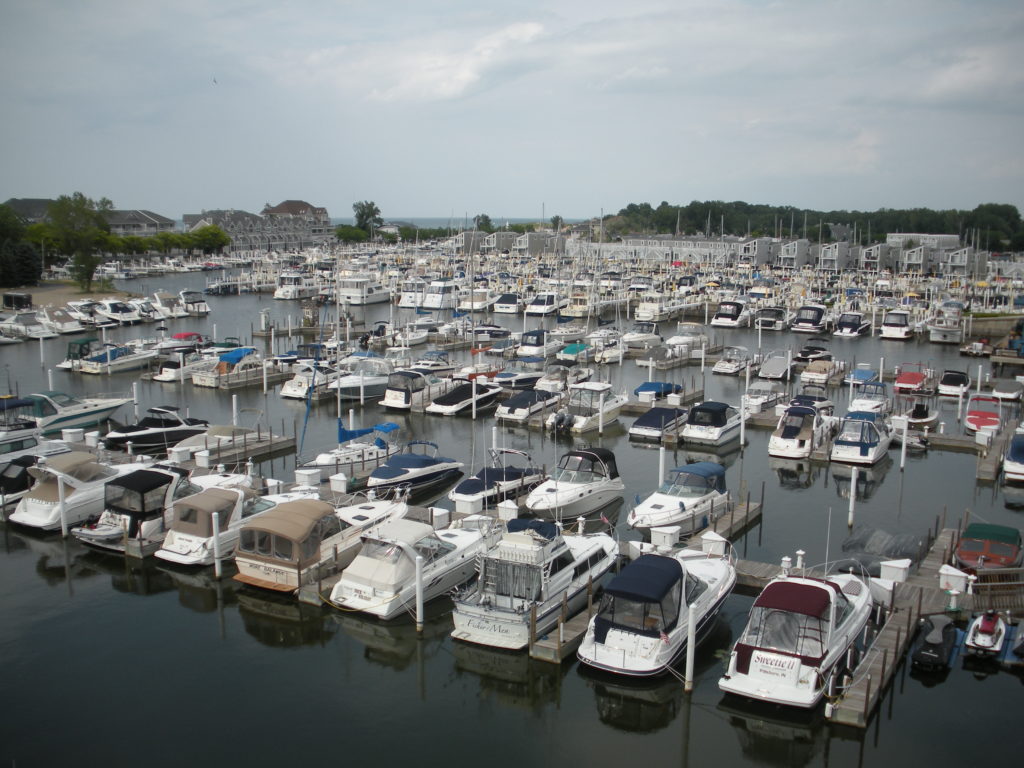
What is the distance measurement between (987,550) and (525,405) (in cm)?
1621

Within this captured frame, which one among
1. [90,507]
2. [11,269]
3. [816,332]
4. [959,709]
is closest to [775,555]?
[959,709]

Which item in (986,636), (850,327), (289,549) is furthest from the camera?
(850,327)

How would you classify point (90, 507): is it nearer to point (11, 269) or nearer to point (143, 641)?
point (143, 641)

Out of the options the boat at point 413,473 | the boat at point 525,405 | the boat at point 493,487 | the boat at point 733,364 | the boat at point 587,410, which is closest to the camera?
the boat at point 493,487

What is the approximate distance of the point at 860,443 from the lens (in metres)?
24.3

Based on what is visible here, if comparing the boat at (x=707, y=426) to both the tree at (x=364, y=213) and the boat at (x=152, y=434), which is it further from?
the tree at (x=364, y=213)

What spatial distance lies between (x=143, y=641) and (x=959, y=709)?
42.5 ft

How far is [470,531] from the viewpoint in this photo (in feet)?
55.8

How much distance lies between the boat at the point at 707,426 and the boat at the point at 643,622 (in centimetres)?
1327

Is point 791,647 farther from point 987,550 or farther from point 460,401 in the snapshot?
point 460,401

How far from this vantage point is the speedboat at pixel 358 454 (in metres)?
22.1

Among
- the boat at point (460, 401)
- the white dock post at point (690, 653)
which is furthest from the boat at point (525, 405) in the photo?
the white dock post at point (690, 653)

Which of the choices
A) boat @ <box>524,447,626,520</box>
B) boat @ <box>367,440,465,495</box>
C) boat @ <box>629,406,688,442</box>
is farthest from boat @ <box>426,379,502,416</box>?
boat @ <box>524,447,626,520</box>

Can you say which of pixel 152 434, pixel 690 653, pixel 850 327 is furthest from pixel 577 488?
pixel 850 327
